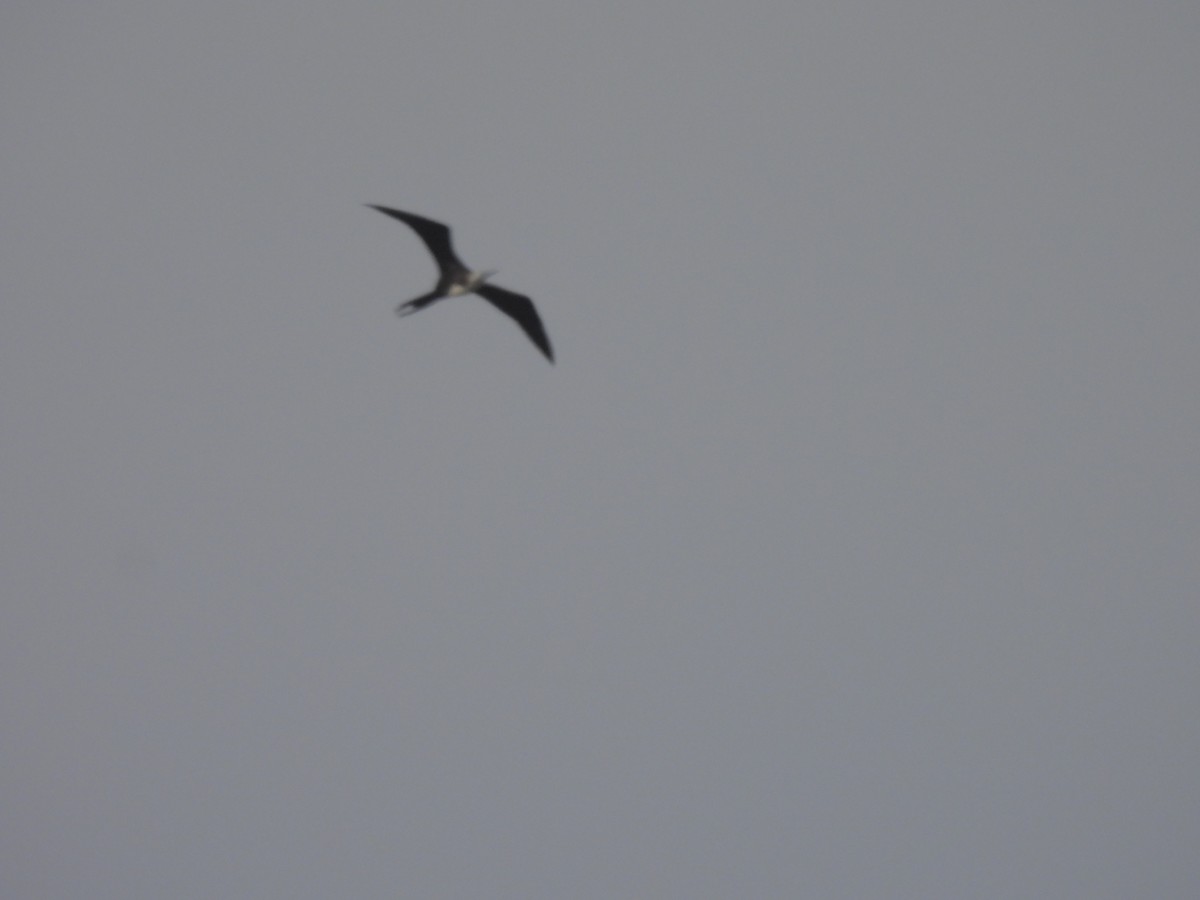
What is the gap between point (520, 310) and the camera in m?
32.6

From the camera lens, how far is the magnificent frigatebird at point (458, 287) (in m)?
31.0

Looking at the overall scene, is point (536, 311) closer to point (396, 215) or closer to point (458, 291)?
point (458, 291)

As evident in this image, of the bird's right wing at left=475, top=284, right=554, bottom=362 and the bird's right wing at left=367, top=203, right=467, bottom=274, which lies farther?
the bird's right wing at left=475, top=284, right=554, bottom=362

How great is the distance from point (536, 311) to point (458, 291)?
159 cm

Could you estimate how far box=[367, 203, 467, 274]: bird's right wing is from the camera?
3056 cm

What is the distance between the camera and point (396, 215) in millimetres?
30188

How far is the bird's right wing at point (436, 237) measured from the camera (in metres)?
30.6

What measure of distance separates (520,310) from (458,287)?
1.32m

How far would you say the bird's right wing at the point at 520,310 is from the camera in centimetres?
3238

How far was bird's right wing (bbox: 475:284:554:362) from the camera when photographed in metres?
32.4

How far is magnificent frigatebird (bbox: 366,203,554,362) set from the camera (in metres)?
31.0

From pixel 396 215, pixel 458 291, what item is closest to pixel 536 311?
pixel 458 291

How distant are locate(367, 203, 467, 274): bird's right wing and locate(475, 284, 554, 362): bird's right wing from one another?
0.75 metres

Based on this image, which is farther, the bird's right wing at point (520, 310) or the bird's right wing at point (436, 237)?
the bird's right wing at point (520, 310)
